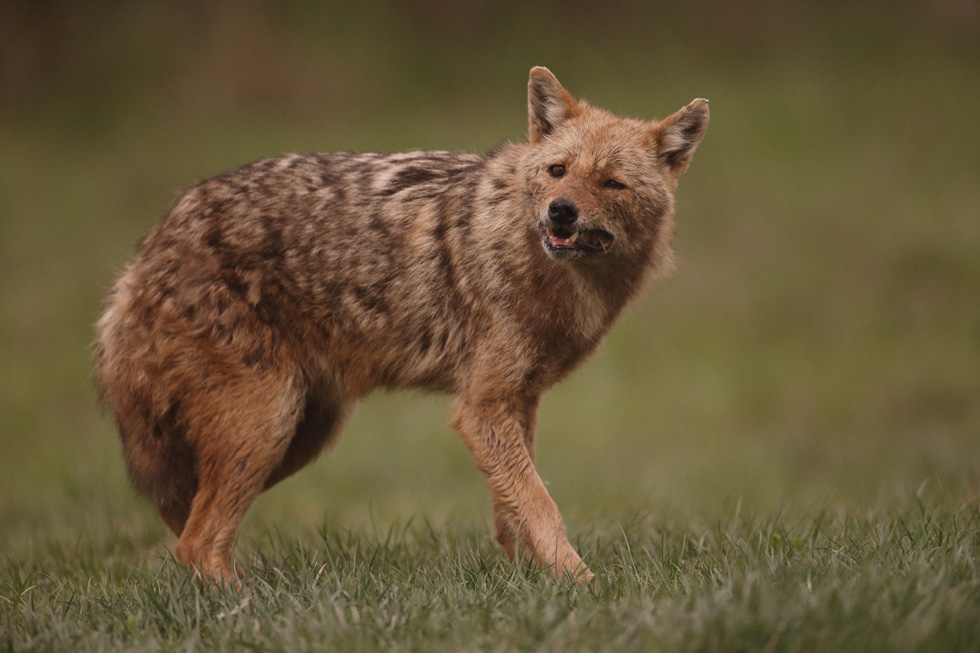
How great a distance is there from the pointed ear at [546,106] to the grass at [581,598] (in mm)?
2445

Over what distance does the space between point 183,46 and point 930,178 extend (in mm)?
14318

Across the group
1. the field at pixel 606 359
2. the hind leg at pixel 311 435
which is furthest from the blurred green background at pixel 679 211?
the hind leg at pixel 311 435

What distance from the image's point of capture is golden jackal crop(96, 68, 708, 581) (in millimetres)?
5277

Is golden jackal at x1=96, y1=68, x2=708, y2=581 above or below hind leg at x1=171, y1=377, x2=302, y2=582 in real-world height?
above

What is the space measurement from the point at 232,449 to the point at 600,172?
264 cm

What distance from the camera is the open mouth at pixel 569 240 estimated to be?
4.93 metres

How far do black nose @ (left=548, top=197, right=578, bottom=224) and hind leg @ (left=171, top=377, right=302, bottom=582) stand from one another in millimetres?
1910

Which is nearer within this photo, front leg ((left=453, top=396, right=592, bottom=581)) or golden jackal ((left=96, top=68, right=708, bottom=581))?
front leg ((left=453, top=396, right=592, bottom=581))

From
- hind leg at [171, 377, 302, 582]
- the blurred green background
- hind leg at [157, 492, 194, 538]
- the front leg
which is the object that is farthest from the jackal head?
the blurred green background

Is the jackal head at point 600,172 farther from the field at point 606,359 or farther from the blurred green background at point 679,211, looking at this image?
the blurred green background at point 679,211

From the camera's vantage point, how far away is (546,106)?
18.3ft

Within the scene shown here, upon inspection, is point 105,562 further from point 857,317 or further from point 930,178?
point 930,178

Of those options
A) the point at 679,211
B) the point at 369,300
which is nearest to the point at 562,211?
the point at 369,300

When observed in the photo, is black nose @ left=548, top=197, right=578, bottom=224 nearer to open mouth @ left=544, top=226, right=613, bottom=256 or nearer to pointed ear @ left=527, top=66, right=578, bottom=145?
open mouth @ left=544, top=226, right=613, bottom=256
